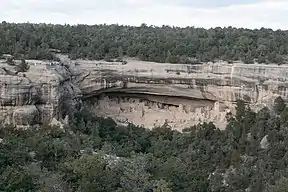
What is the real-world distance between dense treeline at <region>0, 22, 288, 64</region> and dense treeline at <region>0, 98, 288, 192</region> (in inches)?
155

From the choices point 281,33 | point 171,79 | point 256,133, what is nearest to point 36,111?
point 171,79

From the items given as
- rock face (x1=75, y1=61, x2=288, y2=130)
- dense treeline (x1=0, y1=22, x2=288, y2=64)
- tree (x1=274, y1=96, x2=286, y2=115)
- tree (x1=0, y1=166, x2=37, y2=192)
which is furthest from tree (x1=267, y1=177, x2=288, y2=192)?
dense treeline (x1=0, y1=22, x2=288, y2=64)

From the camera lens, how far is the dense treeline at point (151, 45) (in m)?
42.7

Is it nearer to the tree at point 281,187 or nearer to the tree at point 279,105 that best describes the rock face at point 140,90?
the tree at point 279,105

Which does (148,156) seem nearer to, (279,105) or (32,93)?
(32,93)

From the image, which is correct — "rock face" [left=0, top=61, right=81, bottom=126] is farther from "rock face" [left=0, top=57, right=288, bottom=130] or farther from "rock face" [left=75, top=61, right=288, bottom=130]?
"rock face" [left=75, top=61, right=288, bottom=130]

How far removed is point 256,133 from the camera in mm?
38250

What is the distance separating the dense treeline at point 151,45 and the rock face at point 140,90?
1.22m

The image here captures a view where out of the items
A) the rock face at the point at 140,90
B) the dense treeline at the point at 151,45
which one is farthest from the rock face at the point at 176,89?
the dense treeline at the point at 151,45

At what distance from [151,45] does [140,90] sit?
3.21 meters

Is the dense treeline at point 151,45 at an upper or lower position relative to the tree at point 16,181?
upper

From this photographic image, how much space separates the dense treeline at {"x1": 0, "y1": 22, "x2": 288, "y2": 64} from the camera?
42.7 m

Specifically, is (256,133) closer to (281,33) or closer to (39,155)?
(39,155)

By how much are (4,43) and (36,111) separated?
5.94m
